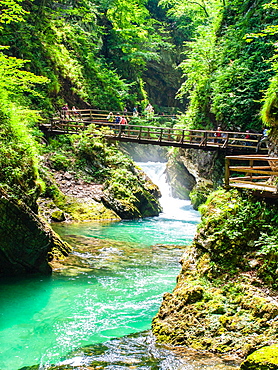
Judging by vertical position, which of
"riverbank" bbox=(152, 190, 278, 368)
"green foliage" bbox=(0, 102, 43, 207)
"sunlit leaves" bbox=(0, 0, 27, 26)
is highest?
"sunlit leaves" bbox=(0, 0, 27, 26)

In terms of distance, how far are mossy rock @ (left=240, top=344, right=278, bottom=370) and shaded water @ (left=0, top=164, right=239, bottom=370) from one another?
3.83 feet

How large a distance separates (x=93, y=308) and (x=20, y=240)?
8.95ft

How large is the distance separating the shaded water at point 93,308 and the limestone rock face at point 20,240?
393 millimetres

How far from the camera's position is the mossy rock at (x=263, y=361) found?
3.19 metres

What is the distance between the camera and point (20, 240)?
8367mm

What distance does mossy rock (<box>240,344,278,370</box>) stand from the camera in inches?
126

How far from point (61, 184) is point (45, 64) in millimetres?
9930

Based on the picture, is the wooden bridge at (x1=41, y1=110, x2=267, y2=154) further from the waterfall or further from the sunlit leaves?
the sunlit leaves

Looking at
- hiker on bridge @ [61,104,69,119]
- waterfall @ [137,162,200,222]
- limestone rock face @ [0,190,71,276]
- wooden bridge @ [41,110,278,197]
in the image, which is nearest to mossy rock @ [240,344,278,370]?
wooden bridge @ [41,110,278,197]

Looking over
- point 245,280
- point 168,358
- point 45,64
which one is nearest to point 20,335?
point 168,358

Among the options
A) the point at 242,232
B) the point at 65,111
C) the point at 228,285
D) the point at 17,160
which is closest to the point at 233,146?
the point at 242,232

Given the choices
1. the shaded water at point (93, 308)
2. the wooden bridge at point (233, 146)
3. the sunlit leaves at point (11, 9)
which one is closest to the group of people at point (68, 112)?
the wooden bridge at point (233, 146)

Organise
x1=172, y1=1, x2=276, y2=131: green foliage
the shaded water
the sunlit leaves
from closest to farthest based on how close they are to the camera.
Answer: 1. the shaded water
2. the sunlit leaves
3. x1=172, y1=1, x2=276, y2=131: green foliage

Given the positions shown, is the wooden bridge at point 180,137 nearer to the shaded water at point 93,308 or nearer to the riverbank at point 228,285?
the shaded water at point 93,308
